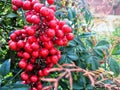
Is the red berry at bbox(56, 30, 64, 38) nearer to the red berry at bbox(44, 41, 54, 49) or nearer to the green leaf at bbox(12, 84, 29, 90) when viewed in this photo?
the red berry at bbox(44, 41, 54, 49)

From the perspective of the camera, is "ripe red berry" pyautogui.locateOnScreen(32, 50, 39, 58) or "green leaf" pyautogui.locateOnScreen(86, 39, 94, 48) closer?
"ripe red berry" pyautogui.locateOnScreen(32, 50, 39, 58)

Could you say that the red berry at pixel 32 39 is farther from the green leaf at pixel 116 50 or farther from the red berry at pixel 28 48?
the green leaf at pixel 116 50

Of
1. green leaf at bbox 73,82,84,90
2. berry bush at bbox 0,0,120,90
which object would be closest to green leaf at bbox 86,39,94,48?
berry bush at bbox 0,0,120,90

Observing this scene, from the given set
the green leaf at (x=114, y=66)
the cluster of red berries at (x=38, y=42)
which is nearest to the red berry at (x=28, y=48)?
the cluster of red berries at (x=38, y=42)

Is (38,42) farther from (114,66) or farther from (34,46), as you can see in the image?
(114,66)

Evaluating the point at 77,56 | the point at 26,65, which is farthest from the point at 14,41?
the point at 77,56

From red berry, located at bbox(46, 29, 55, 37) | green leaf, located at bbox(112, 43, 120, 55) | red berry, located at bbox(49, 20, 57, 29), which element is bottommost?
green leaf, located at bbox(112, 43, 120, 55)

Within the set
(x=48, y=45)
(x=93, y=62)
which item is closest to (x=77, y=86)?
(x=93, y=62)

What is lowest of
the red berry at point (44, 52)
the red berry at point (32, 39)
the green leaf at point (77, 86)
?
the green leaf at point (77, 86)

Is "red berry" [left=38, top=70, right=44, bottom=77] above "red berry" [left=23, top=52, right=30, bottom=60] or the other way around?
the other way around
